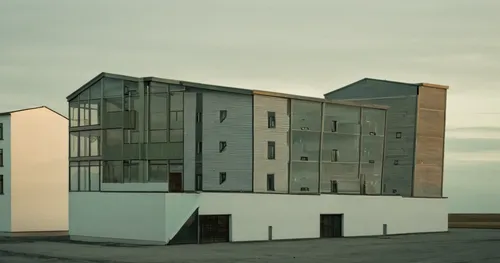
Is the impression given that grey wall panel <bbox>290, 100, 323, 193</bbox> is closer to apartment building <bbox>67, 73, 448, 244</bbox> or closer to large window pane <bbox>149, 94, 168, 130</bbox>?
apartment building <bbox>67, 73, 448, 244</bbox>

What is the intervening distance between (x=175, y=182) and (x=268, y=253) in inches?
532

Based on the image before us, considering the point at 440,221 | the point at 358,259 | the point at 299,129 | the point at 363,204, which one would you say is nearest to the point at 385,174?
the point at 440,221

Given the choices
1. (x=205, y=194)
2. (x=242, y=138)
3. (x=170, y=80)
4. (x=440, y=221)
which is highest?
(x=170, y=80)

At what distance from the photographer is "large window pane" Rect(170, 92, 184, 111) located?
54.5 metres

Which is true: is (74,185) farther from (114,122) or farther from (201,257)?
(201,257)

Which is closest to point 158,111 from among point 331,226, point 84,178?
point 84,178

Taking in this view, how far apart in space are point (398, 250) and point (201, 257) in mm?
12272

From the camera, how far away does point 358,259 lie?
39.1 metres

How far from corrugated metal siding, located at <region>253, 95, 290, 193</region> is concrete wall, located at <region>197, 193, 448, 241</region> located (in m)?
1.45

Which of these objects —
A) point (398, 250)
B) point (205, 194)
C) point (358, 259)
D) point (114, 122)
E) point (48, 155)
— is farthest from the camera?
point (48, 155)

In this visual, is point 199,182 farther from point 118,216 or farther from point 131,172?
point 118,216

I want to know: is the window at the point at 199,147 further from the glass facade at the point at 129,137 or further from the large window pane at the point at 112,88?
the large window pane at the point at 112,88

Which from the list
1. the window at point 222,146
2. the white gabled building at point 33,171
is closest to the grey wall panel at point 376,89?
the window at point 222,146

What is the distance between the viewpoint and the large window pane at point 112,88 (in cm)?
5684
